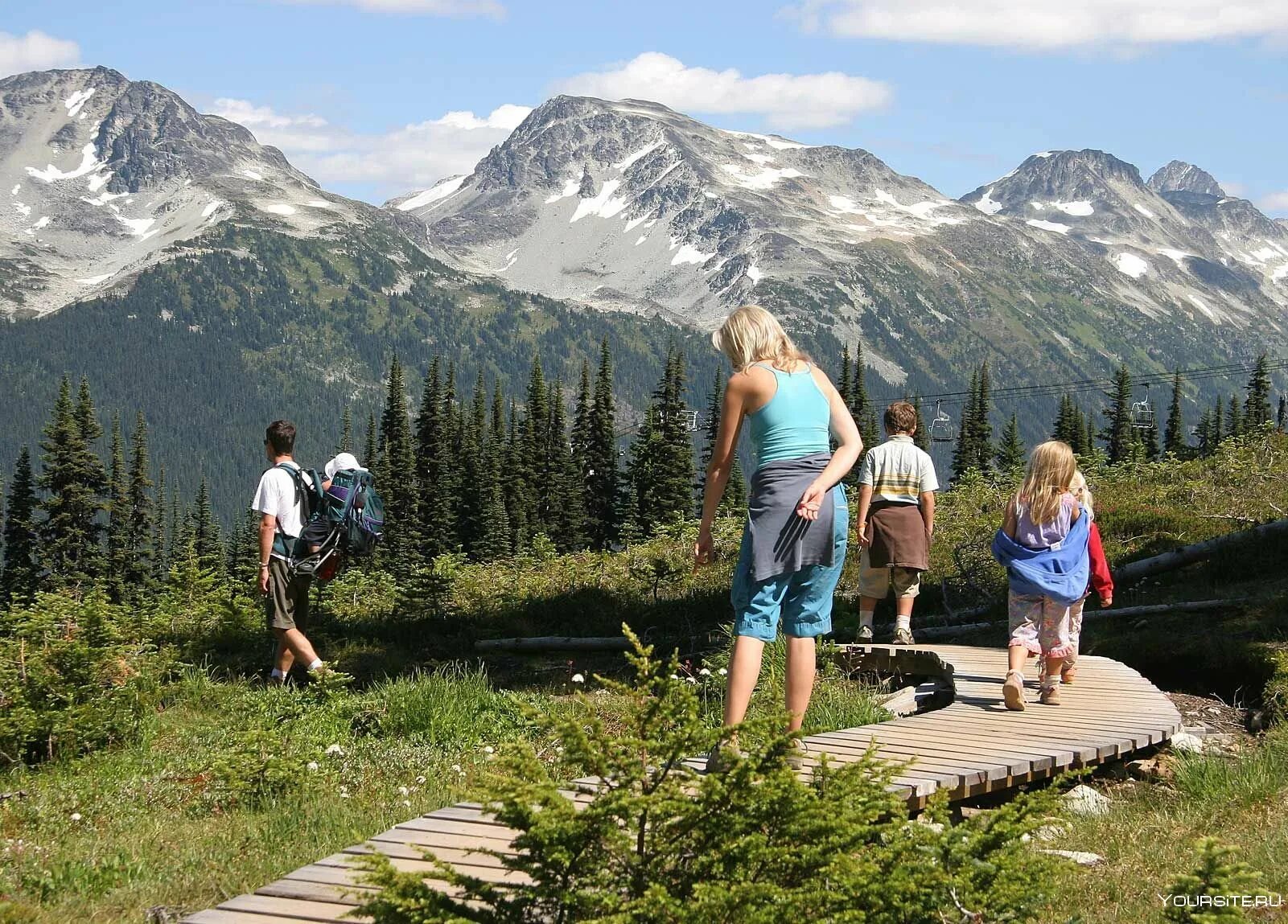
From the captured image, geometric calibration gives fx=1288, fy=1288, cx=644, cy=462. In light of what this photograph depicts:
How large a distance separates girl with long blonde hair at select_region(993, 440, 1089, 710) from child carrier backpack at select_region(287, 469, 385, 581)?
17.2 feet

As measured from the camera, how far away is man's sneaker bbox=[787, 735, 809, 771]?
13.7 feet

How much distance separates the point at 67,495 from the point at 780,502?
312ft

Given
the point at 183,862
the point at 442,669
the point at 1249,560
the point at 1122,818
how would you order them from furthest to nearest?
the point at 1249,560, the point at 442,669, the point at 1122,818, the point at 183,862

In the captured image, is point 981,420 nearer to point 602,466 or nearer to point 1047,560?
point 602,466

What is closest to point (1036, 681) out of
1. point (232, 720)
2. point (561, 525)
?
point (232, 720)

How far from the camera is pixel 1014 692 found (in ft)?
28.6

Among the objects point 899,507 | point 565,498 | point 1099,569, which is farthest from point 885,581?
point 565,498

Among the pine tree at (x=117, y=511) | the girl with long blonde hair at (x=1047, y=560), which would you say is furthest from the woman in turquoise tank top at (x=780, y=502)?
the pine tree at (x=117, y=511)

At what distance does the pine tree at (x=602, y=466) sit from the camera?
11500 cm

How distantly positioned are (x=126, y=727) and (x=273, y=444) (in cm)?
291

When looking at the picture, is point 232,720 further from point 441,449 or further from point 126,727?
point 441,449

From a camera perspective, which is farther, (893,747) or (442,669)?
(442,669)

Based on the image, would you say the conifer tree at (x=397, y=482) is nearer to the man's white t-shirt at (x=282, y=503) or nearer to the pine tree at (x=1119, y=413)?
the pine tree at (x=1119, y=413)

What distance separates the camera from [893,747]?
7.41 metres
